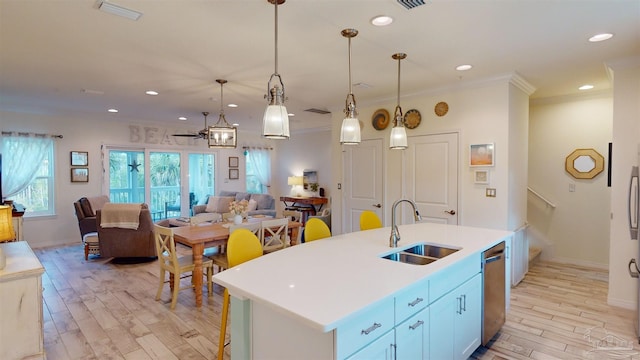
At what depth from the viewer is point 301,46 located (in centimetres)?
304

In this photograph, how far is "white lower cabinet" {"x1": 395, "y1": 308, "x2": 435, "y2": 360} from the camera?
173 centimetres

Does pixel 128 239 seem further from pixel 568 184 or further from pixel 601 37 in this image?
pixel 568 184

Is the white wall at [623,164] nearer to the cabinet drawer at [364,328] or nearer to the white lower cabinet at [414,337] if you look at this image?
the white lower cabinet at [414,337]

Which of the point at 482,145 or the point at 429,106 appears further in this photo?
the point at 429,106

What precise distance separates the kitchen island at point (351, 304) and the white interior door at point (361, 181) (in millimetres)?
2741

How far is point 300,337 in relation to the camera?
152 cm

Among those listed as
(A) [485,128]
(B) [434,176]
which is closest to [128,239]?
(B) [434,176]

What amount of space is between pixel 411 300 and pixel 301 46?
7.66ft

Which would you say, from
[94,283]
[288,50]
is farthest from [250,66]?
[94,283]

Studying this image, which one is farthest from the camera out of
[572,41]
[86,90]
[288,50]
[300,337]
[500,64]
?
[86,90]

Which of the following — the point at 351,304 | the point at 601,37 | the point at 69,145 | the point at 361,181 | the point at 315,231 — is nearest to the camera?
the point at 351,304

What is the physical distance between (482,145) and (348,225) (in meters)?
2.48

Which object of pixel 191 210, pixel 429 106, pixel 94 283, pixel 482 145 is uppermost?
pixel 429 106

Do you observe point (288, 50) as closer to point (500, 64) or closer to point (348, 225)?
point (500, 64)
